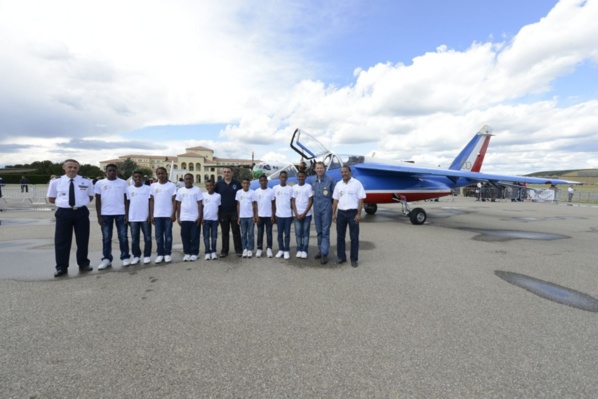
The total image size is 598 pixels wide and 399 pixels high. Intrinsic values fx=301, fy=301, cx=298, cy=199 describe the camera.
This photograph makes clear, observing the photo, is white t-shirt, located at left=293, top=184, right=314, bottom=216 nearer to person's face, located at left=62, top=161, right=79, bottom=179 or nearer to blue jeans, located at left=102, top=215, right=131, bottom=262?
blue jeans, located at left=102, top=215, right=131, bottom=262

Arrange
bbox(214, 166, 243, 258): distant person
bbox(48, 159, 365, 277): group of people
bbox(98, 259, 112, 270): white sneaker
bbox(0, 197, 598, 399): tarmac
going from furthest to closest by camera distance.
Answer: bbox(214, 166, 243, 258): distant person
bbox(98, 259, 112, 270): white sneaker
bbox(48, 159, 365, 277): group of people
bbox(0, 197, 598, 399): tarmac

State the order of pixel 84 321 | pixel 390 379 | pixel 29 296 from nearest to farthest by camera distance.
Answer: pixel 390 379
pixel 84 321
pixel 29 296

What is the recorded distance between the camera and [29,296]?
3.95 metres

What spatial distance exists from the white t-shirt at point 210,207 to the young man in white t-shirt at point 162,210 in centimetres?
59

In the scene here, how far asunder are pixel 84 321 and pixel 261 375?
222 cm

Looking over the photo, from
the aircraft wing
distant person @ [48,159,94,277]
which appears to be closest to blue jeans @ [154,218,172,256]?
distant person @ [48,159,94,277]

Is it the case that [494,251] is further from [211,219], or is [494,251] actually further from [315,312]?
[211,219]

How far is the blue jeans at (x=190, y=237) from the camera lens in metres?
5.69

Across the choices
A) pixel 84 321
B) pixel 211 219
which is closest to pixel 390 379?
pixel 84 321

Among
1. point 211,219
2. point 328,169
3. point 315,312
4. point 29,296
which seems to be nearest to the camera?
point 315,312

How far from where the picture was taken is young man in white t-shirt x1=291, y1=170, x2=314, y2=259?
5.87 meters

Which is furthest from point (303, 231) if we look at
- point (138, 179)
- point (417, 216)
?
point (417, 216)

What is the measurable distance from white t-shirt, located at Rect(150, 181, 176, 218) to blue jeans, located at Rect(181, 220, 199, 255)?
1.27ft

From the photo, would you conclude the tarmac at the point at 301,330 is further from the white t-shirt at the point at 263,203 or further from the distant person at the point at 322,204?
the white t-shirt at the point at 263,203
